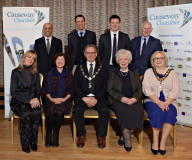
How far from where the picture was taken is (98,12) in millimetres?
5457

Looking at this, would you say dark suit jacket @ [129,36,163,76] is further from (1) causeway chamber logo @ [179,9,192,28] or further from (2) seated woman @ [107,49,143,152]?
(1) causeway chamber logo @ [179,9,192,28]

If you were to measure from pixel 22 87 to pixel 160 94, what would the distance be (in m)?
1.91

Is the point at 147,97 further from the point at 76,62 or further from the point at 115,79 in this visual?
the point at 76,62

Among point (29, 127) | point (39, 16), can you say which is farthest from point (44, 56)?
point (29, 127)

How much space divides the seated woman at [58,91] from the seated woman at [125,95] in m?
0.60

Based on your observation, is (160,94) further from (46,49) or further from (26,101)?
(46,49)

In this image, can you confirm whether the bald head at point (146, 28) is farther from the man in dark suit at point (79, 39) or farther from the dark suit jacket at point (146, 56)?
the man in dark suit at point (79, 39)

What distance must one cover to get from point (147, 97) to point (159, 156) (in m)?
0.82

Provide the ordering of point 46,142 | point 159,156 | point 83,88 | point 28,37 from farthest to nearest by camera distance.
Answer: point 28,37
point 83,88
point 46,142
point 159,156

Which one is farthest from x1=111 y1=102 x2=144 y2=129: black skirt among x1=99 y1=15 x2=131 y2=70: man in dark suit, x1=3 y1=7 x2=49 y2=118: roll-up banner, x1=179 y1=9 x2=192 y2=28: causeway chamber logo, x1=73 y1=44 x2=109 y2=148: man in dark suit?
x1=3 y1=7 x2=49 y2=118: roll-up banner

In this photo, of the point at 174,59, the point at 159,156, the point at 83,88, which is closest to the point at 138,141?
the point at 159,156

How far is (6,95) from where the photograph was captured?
4617mm

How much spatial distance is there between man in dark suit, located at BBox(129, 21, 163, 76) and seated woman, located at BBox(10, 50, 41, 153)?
151 cm

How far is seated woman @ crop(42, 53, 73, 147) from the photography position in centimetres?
348
